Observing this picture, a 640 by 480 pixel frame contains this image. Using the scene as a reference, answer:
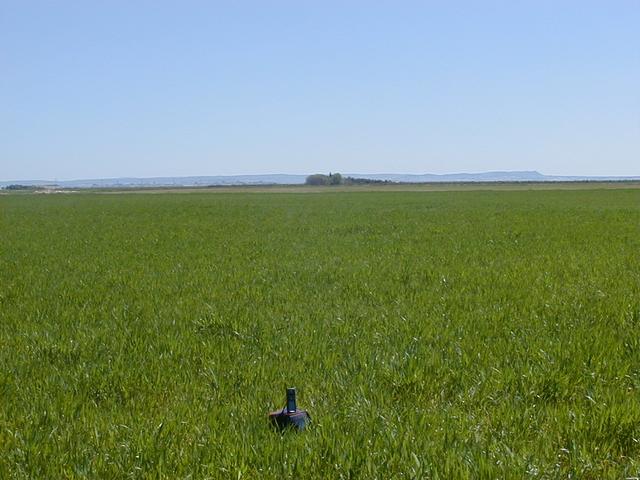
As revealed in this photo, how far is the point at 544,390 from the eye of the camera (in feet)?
14.9

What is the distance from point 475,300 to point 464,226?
1490 cm

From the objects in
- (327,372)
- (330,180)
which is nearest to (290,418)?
(327,372)

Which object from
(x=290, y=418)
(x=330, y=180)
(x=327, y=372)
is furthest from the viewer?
(x=330, y=180)

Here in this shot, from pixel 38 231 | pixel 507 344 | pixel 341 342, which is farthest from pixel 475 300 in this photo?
pixel 38 231

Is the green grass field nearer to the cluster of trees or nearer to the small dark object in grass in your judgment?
the small dark object in grass

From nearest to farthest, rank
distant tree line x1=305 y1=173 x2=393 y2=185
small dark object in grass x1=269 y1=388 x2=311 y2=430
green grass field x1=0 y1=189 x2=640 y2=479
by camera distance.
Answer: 1. green grass field x1=0 y1=189 x2=640 y2=479
2. small dark object in grass x1=269 y1=388 x2=311 y2=430
3. distant tree line x1=305 y1=173 x2=393 y2=185

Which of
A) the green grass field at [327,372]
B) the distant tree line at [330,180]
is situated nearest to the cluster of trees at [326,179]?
the distant tree line at [330,180]

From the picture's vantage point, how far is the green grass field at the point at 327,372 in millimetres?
3459

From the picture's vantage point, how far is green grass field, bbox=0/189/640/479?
3.46 metres

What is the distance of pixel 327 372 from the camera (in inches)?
197

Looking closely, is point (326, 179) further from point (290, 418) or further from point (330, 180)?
point (290, 418)

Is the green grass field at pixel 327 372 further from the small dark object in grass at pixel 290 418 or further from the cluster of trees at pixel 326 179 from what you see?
the cluster of trees at pixel 326 179

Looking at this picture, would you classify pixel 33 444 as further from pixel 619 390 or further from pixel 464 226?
pixel 464 226

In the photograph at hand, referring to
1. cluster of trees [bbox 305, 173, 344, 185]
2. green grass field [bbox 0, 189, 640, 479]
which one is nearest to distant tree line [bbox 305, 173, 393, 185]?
cluster of trees [bbox 305, 173, 344, 185]
